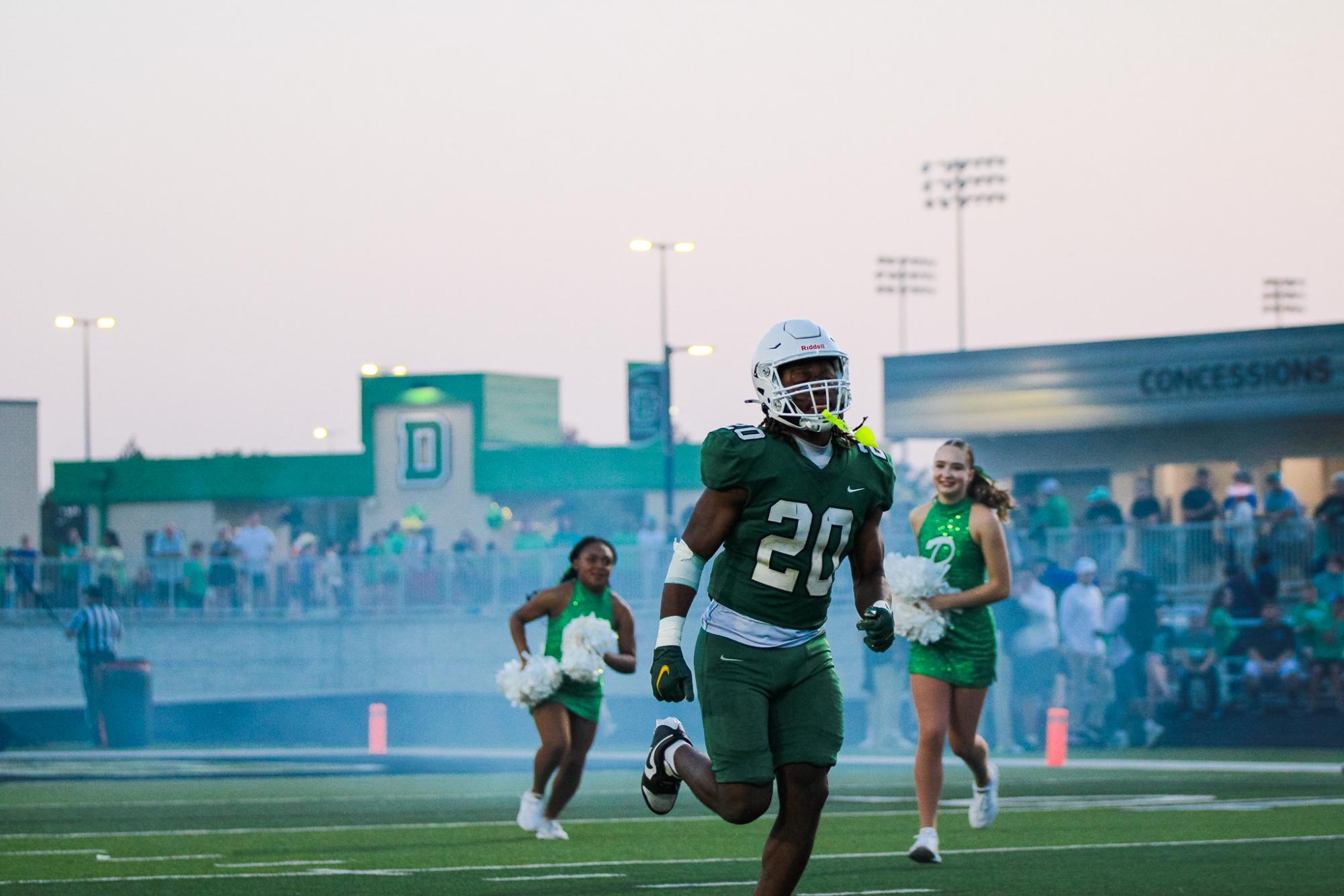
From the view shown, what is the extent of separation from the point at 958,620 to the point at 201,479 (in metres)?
54.0

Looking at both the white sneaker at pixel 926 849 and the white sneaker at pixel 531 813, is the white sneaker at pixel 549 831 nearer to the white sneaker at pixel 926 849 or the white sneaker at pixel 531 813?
the white sneaker at pixel 531 813

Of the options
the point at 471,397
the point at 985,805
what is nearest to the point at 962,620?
the point at 985,805

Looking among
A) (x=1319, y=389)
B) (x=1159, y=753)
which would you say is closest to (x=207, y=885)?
(x=1159, y=753)

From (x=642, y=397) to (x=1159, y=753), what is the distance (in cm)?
2454

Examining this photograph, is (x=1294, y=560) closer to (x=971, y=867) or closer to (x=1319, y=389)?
(x=1319, y=389)

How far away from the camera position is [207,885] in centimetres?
949

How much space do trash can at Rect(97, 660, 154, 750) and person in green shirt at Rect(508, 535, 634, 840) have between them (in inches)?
488

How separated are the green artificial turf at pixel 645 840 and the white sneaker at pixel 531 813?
93mm

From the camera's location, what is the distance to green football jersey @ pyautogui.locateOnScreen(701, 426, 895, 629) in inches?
272

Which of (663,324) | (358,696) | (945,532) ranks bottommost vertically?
(358,696)

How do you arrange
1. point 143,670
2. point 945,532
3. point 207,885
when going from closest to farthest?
point 207,885 < point 945,532 < point 143,670

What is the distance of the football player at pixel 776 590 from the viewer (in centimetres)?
691

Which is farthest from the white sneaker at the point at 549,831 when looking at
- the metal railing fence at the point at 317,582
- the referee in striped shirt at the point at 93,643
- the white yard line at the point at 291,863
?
the metal railing fence at the point at 317,582

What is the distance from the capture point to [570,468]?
59062mm
